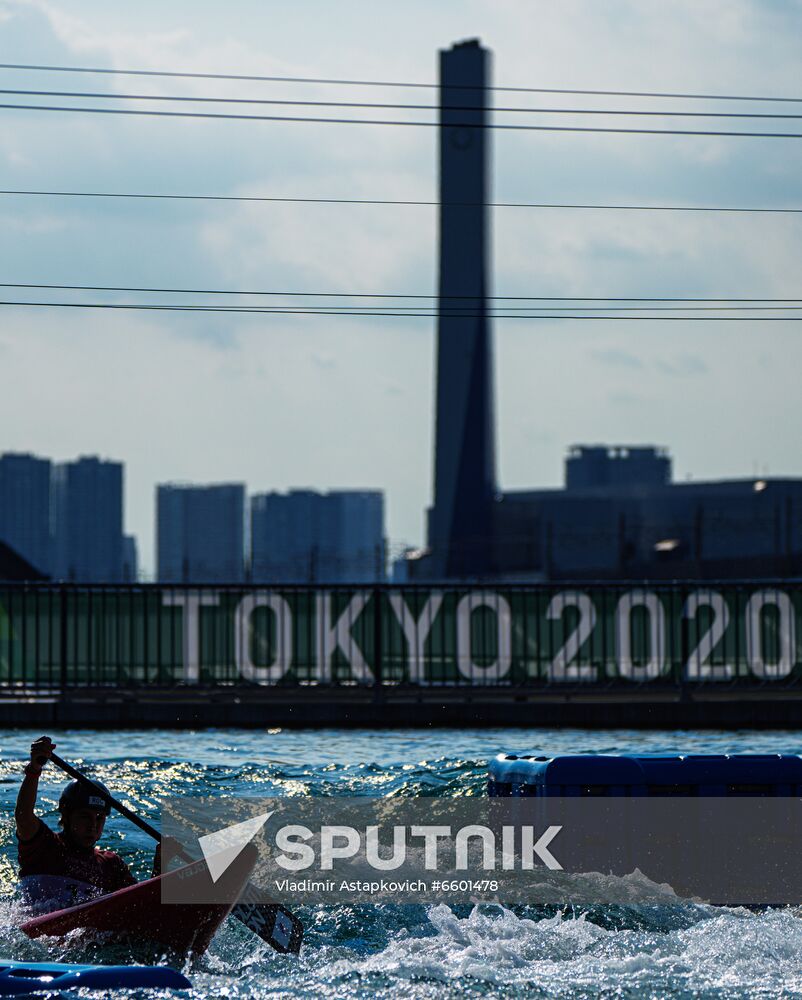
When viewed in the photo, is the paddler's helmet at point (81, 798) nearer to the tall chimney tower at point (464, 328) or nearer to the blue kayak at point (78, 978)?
the blue kayak at point (78, 978)

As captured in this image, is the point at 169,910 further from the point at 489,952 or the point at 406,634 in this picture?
the point at 406,634

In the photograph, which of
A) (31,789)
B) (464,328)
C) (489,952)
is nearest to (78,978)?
(31,789)

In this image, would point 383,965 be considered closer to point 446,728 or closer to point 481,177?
point 446,728

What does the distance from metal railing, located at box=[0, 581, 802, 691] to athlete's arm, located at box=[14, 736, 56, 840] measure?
14062mm

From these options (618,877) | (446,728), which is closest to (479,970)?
(618,877)

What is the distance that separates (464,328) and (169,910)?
60.5m

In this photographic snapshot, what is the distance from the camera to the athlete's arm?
34.0ft

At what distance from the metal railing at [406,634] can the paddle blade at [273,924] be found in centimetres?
1375

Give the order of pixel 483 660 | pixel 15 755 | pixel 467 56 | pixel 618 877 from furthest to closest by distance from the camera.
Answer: pixel 467 56 < pixel 483 660 < pixel 15 755 < pixel 618 877

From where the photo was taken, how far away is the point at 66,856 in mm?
10977

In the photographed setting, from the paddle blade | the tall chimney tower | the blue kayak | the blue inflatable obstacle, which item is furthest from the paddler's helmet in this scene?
the tall chimney tower

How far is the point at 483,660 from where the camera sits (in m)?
25.2

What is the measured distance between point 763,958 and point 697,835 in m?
2.58
